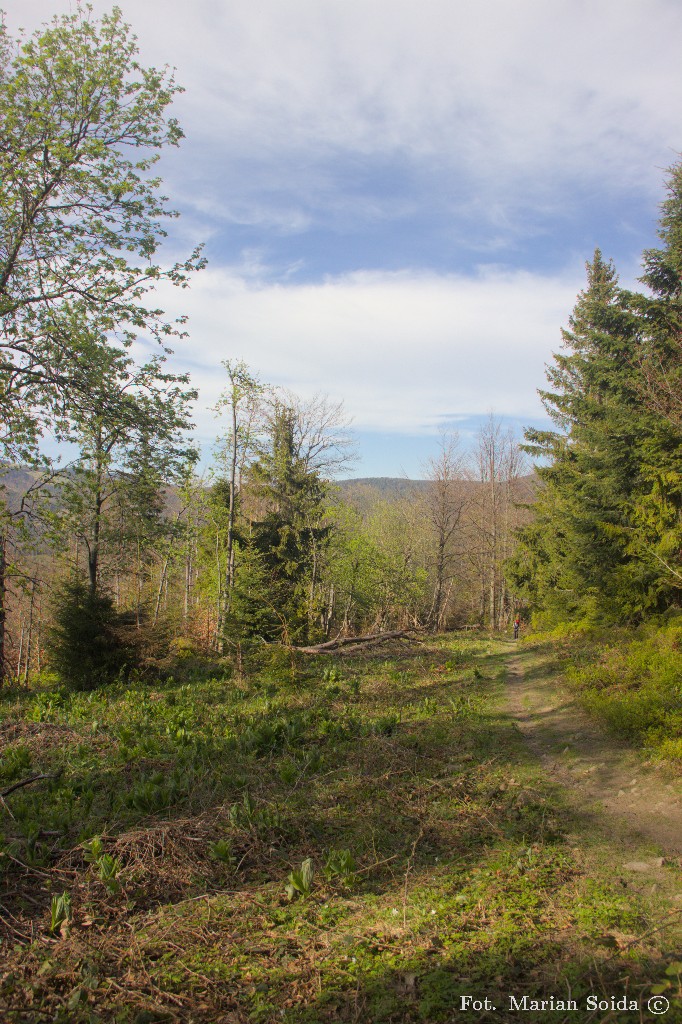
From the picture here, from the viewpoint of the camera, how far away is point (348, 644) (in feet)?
57.6

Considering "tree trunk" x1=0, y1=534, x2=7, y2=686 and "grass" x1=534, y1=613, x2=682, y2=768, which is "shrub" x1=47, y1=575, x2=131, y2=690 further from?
"grass" x1=534, y1=613, x2=682, y2=768

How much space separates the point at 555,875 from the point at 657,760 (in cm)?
330

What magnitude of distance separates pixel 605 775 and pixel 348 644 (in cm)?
1097

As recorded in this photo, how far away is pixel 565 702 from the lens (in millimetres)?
10867

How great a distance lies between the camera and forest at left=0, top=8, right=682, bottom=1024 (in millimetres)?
3703

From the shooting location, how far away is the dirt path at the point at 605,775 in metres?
5.50

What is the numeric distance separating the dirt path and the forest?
73mm

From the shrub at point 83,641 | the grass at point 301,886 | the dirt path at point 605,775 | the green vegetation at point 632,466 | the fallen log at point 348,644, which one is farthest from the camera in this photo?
the fallen log at point 348,644

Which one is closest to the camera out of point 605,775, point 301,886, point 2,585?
point 301,886

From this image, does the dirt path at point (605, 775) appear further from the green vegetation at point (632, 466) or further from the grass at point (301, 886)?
the green vegetation at point (632, 466)

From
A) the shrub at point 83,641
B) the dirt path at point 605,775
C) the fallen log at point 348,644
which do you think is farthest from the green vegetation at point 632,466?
the shrub at point 83,641

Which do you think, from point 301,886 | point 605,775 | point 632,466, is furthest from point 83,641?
point 632,466

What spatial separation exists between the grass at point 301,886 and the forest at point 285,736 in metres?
0.03

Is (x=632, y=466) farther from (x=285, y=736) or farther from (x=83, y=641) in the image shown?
(x=83, y=641)
